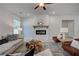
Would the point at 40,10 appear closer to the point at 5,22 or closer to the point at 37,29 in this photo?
the point at 37,29

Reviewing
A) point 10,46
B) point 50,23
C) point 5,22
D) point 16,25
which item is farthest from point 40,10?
point 10,46

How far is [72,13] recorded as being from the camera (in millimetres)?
1575

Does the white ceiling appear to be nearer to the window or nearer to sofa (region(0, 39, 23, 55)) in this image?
the window

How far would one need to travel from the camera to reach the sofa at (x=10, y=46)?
146cm

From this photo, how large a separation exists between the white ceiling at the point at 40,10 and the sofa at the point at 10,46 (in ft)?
1.40

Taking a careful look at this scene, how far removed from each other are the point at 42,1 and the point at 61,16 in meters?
0.49

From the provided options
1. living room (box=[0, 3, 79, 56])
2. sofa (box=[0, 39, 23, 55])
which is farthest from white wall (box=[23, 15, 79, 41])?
sofa (box=[0, 39, 23, 55])

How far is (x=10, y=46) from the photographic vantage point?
5.23ft

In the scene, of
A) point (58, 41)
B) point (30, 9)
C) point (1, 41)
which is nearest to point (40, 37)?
point (58, 41)

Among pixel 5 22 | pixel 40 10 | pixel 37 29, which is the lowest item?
pixel 37 29

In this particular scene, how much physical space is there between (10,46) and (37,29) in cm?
50

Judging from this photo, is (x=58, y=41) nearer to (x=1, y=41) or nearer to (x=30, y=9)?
(x=30, y=9)

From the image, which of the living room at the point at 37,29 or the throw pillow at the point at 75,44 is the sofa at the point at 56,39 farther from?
the throw pillow at the point at 75,44

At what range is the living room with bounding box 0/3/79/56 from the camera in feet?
4.98
